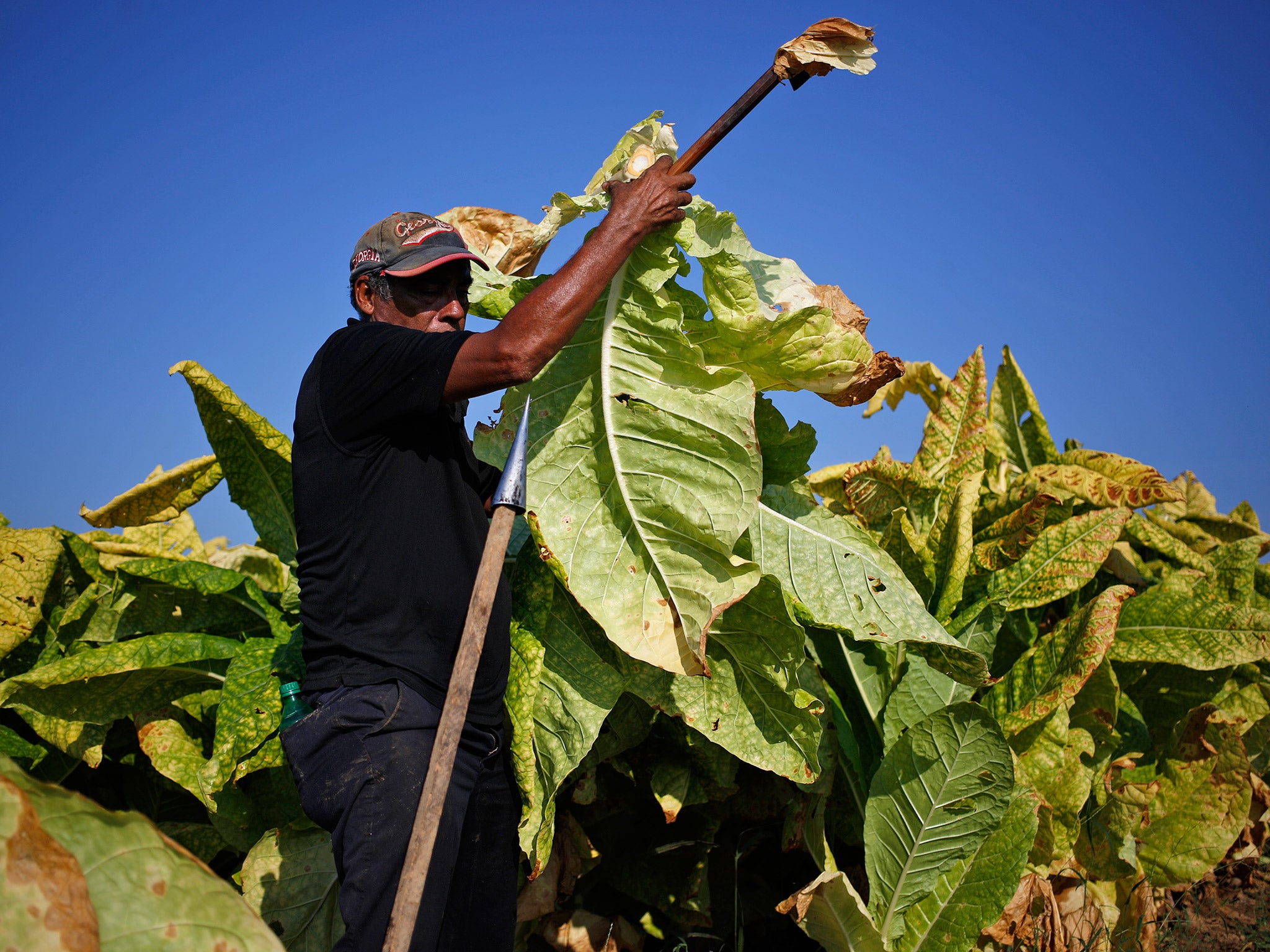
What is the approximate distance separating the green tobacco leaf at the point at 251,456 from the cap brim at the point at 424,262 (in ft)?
2.83

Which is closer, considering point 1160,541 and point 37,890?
point 37,890

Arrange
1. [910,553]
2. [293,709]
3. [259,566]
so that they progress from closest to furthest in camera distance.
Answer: [293,709] < [910,553] < [259,566]

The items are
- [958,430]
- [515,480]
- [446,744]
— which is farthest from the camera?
[958,430]

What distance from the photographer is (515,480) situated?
1604mm

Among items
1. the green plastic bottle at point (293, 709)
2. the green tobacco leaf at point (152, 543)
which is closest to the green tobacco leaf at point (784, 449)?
the green plastic bottle at point (293, 709)

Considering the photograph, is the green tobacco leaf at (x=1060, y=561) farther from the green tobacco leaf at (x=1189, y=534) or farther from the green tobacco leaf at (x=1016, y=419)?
the green tobacco leaf at (x=1189, y=534)

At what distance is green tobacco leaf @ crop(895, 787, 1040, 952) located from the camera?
7.12ft

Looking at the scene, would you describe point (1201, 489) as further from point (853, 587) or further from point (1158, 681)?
point (853, 587)

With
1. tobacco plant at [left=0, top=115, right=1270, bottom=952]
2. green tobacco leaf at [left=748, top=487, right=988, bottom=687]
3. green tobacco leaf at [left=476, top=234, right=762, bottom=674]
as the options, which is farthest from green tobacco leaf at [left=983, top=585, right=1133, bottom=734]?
green tobacco leaf at [left=476, top=234, right=762, bottom=674]

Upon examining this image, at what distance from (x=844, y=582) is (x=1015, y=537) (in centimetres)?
99

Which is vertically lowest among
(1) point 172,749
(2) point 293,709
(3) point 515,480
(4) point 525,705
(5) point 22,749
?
(5) point 22,749

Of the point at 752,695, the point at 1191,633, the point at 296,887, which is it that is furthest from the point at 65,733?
the point at 1191,633

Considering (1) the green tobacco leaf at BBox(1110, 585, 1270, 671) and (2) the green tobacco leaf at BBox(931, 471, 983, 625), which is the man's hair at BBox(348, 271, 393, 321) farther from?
(1) the green tobacco leaf at BBox(1110, 585, 1270, 671)

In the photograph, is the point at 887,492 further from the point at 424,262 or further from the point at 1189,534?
the point at 1189,534
